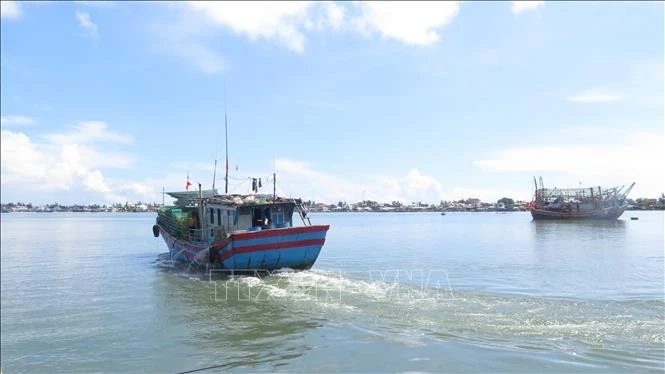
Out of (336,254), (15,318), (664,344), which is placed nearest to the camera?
(664,344)

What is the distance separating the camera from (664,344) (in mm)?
10438

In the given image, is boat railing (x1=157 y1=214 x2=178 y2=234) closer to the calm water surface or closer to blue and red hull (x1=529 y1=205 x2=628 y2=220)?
the calm water surface

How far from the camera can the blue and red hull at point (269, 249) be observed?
21.1 meters

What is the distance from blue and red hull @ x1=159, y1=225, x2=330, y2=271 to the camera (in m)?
21.1

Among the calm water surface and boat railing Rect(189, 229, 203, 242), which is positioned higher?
boat railing Rect(189, 229, 203, 242)

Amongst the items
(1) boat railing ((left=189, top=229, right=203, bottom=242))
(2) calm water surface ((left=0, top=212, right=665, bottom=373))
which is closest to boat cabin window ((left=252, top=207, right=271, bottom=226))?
(2) calm water surface ((left=0, top=212, right=665, bottom=373))

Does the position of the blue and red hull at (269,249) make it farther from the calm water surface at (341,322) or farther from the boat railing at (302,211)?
the boat railing at (302,211)

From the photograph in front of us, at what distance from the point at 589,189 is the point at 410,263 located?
79.3 m

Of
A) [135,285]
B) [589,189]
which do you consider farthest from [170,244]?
[589,189]

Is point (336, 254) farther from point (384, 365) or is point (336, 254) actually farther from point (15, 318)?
point (384, 365)

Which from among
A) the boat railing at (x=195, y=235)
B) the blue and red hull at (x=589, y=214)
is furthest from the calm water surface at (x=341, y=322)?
the blue and red hull at (x=589, y=214)

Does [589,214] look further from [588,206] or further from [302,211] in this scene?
[302,211]

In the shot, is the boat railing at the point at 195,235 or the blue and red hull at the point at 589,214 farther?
the blue and red hull at the point at 589,214

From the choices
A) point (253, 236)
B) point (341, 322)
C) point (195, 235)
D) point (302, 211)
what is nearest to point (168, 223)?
point (195, 235)
